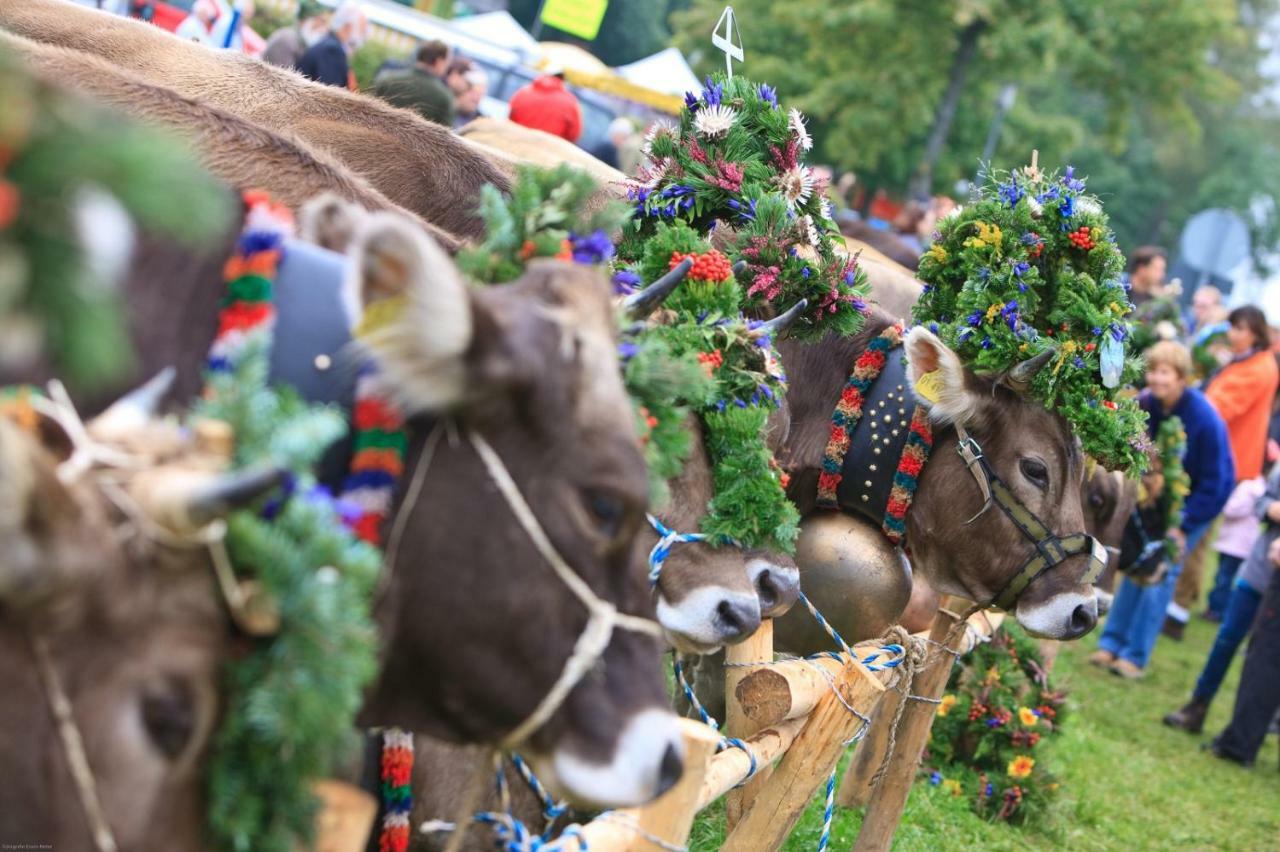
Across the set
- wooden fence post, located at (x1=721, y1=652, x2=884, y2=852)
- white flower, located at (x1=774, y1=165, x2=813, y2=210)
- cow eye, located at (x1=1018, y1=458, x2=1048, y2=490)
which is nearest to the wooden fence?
wooden fence post, located at (x1=721, y1=652, x2=884, y2=852)

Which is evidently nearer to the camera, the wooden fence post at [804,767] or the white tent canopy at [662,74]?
the wooden fence post at [804,767]

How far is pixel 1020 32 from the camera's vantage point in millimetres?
26281

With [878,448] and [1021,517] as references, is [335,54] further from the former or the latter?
[1021,517]

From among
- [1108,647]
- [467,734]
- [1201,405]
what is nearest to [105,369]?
[467,734]

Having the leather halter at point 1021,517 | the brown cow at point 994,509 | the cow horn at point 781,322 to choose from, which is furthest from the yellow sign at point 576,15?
the cow horn at point 781,322

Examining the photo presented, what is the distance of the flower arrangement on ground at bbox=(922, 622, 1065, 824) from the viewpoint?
7312 millimetres

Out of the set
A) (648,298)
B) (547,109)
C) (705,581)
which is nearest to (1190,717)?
(547,109)

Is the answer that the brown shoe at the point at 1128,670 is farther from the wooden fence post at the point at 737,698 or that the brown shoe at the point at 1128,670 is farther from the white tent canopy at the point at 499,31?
the white tent canopy at the point at 499,31

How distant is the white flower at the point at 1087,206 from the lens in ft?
18.2

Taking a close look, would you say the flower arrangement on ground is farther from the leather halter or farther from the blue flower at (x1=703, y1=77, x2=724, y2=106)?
the blue flower at (x1=703, y1=77, x2=724, y2=106)

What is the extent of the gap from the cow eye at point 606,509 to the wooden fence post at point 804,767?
85.9 inches

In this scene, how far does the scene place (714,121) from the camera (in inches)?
205

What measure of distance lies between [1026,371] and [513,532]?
3472 millimetres

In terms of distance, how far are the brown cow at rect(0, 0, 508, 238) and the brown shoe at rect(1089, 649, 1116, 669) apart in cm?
825
